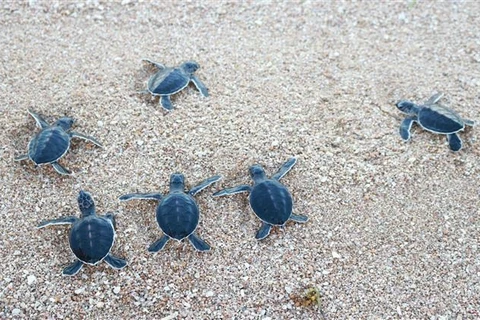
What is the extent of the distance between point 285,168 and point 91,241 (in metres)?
1.04

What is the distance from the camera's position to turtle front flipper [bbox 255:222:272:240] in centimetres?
227

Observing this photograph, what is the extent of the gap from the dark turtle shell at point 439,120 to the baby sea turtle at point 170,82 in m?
1.27

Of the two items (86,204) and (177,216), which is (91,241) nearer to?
(86,204)

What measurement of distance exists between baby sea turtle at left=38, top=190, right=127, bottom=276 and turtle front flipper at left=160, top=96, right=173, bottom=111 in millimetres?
788

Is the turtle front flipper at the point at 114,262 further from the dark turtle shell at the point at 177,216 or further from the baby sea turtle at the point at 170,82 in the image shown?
the baby sea turtle at the point at 170,82

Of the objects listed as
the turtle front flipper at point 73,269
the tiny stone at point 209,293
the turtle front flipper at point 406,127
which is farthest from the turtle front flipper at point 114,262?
the turtle front flipper at point 406,127

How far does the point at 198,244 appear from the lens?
2227 mm

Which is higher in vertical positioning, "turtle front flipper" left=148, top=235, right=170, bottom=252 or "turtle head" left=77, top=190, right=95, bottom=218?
"turtle head" left=77, top=190, right=95, bottom=218

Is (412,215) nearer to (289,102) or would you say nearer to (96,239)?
(289,102)

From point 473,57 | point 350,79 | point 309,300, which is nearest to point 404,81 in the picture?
point 350,79

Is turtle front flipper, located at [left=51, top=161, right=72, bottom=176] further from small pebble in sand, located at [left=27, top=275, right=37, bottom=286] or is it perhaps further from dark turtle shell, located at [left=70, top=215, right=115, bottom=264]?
small pebble in sand, located at [left=27, top=275, right=37, bottom=286]

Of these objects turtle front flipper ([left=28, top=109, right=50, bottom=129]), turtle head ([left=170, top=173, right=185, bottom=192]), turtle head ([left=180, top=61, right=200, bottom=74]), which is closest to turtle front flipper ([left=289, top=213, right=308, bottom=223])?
turtle head ([left=170, top=173, right=185, bottom=192])

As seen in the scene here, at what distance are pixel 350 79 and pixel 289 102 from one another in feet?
1.54

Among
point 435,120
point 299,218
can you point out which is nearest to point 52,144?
point 299,218
